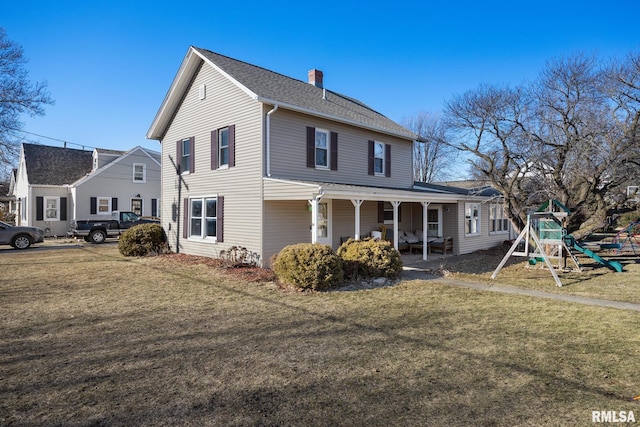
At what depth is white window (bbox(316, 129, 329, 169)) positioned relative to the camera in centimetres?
1362

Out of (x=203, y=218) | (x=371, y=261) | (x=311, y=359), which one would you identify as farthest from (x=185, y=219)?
(x=311, y=359)

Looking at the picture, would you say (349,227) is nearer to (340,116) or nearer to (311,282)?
A: (340,116)

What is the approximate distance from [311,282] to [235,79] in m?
7.55

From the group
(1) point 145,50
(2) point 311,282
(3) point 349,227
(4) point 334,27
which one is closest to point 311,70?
(4) point 334,27

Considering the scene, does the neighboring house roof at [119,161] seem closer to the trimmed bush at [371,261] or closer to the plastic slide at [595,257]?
the trimmed bush at [371,261]

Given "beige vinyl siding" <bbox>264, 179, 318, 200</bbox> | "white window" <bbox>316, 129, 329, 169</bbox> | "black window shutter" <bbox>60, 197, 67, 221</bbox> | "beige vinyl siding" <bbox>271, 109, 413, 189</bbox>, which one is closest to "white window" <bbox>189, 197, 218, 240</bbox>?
"beige vinyl siding" <bbox>264, 179, 318, 200</bbox>

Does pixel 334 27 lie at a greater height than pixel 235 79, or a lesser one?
greater

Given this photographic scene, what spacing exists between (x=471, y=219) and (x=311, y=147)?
28.7ft

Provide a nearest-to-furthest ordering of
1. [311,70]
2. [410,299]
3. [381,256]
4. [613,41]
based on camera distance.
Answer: [410,299] < [381,256] < [613,41] < [311,70]

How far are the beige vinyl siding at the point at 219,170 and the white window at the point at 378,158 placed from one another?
555 centimetres

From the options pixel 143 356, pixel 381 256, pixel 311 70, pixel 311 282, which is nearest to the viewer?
pixel 143 356

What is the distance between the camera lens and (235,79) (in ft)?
41.3

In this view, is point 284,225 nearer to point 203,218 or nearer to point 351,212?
point 351,212

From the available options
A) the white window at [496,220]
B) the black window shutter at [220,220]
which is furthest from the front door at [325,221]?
the white window at [496,220]
